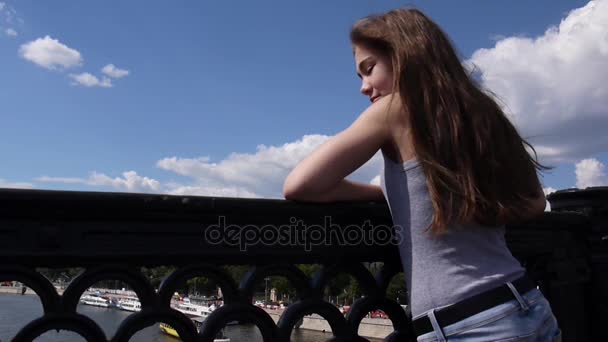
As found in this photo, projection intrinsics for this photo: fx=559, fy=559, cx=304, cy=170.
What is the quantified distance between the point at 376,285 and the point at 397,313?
0.17 m

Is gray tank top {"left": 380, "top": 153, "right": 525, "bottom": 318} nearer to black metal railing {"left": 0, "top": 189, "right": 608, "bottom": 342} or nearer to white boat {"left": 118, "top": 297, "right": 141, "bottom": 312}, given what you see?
black metal railing {"left": 0, "top": 189, "right": 608, "bottom": 342}

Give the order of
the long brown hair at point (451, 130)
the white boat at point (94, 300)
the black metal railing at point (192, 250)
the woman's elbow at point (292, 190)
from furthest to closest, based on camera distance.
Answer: the white boat at point (94, 300) < the woman's elbow at point (292, 190) < the long brown hair at point (451, 130) < the black metal railing at point (192, 250)

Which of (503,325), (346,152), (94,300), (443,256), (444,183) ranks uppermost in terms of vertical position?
(94,300)

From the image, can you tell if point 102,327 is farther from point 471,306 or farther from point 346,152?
point 471,306

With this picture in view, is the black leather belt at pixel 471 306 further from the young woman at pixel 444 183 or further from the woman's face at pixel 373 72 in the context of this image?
the woman's face at pixel 373 72

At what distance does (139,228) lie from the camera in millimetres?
1680

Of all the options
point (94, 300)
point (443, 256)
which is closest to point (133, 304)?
point (443, 256)

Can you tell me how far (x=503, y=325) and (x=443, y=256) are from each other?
0.25m

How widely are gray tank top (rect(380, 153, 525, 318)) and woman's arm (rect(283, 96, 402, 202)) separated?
0.13 m

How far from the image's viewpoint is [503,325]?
5.24 ft

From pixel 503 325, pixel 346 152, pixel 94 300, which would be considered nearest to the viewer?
pixel 503 325

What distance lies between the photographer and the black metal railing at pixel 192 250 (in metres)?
1.54

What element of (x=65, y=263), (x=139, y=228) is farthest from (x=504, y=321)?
(x=65, y=263)

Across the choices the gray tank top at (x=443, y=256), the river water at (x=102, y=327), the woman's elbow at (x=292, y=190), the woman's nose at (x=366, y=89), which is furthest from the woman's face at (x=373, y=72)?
the river water at (x=102, y=327)
